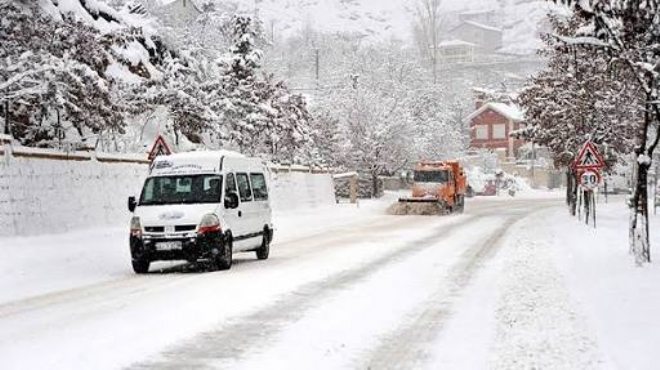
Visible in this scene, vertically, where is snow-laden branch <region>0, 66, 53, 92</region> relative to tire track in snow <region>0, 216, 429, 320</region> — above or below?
above

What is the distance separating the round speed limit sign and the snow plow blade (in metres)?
15.1

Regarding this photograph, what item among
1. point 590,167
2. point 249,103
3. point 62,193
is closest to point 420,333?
point 62,193

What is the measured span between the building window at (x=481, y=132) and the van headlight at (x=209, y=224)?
297 feet

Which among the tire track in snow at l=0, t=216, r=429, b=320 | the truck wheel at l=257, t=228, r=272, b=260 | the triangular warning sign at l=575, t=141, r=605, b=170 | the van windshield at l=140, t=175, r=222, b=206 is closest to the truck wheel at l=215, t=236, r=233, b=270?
the tire track in snow at l=0, t=216, r=429, b=320

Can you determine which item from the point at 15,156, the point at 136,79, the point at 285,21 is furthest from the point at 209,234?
the point at 285,21

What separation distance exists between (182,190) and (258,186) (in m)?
2.58

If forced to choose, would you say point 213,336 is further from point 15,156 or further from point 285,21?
point 285,21

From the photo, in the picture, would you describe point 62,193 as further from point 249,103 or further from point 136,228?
point 249,103

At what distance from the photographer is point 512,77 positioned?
141 meters

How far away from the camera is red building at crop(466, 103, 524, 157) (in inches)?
3994

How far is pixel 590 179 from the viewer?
25156 mm

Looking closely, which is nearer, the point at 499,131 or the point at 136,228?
the point at 136,228

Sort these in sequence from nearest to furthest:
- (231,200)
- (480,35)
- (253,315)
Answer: (253,315) → (231,200) → (480,35)

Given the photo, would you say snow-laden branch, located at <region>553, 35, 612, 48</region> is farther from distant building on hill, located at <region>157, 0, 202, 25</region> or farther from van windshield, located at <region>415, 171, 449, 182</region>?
distant building on hill, located at <region>157, 0, 202, 25</region>
